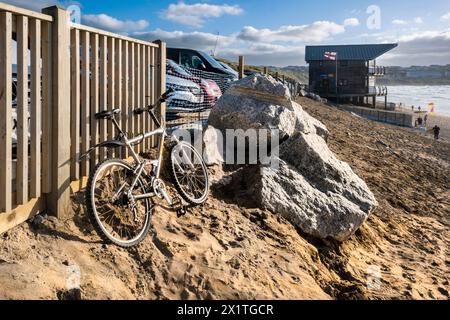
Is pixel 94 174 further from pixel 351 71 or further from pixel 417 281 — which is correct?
pixel 351 71

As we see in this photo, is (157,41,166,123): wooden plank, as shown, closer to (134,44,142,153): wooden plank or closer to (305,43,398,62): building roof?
(134,44,142,153): wooden plank

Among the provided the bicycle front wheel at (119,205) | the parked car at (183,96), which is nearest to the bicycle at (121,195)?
the bicycle front wheel at (119,205)

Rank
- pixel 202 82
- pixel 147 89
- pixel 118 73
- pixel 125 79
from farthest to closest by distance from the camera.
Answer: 1. pixel 202 82
2. pixel 147 89
3. pixel 125 79
4. pixel 118 73

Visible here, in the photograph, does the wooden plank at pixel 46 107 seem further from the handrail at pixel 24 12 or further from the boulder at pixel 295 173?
the boulder at pixel 295 173

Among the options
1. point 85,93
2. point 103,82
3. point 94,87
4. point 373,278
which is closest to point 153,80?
point 103,82

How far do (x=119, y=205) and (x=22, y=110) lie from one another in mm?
1210

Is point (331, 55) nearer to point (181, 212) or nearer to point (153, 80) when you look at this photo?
point (153, 80)

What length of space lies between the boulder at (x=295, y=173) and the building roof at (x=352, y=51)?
167 feet

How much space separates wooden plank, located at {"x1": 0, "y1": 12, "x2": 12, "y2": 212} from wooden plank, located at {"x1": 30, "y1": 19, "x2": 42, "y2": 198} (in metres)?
0.29

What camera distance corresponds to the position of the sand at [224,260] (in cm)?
350

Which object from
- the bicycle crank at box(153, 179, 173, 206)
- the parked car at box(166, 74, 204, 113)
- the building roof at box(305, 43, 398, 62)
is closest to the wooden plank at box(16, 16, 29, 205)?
the bicycle crank at box(153, 179, 173, 206)

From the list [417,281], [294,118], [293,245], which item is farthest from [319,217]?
[294,118]

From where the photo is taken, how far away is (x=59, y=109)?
13.5ft

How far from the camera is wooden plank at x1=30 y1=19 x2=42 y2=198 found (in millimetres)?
3881
